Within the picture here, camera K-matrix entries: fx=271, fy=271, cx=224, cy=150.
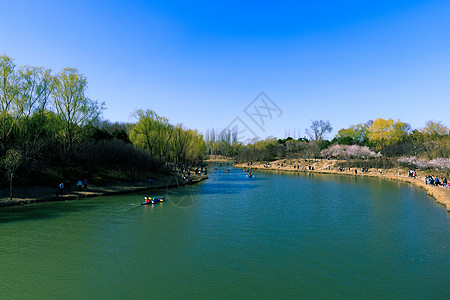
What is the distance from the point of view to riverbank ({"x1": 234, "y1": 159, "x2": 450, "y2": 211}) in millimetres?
31981

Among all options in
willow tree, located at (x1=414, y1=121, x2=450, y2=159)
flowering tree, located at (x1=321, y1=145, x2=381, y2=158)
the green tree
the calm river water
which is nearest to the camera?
the calm river water

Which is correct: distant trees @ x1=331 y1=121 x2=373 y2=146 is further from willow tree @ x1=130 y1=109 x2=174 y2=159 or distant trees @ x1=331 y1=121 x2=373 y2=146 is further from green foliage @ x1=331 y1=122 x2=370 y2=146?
willow tree @ x1=130 y1=109 x2=174 y2=159

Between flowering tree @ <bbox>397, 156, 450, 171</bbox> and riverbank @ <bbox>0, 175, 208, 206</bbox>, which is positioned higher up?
flowering tree @ <bbox>397, 156, 450, 171</bbox>

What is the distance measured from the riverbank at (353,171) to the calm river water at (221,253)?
27.8 feet

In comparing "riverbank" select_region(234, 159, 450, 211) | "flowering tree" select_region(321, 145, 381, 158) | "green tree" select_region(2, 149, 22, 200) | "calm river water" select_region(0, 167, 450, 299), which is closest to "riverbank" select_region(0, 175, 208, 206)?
"green tree" select_region(2, 149, 22, 200)

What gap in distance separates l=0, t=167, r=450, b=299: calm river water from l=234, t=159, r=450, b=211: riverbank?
27.8 feet

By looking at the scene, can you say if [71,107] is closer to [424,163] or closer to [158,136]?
[158,136]

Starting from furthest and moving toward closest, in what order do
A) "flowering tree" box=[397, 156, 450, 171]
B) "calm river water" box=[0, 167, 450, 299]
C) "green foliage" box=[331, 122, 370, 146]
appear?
"green foliage" box=[331, 122, 370, 146]
"flowering tree" box=[397, 156, 450, 171]
"calm river water" box=[0, 167, 450, 299]

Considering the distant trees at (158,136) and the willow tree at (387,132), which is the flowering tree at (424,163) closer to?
the willow tree at (387,132)

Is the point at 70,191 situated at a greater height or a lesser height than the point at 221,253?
greater

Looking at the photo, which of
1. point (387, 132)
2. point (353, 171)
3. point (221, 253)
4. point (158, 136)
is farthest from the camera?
point (387, 132)

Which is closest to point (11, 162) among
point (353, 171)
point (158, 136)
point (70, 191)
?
point (70, 191)

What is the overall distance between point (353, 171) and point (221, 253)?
6479 cm

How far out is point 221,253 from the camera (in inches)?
564
